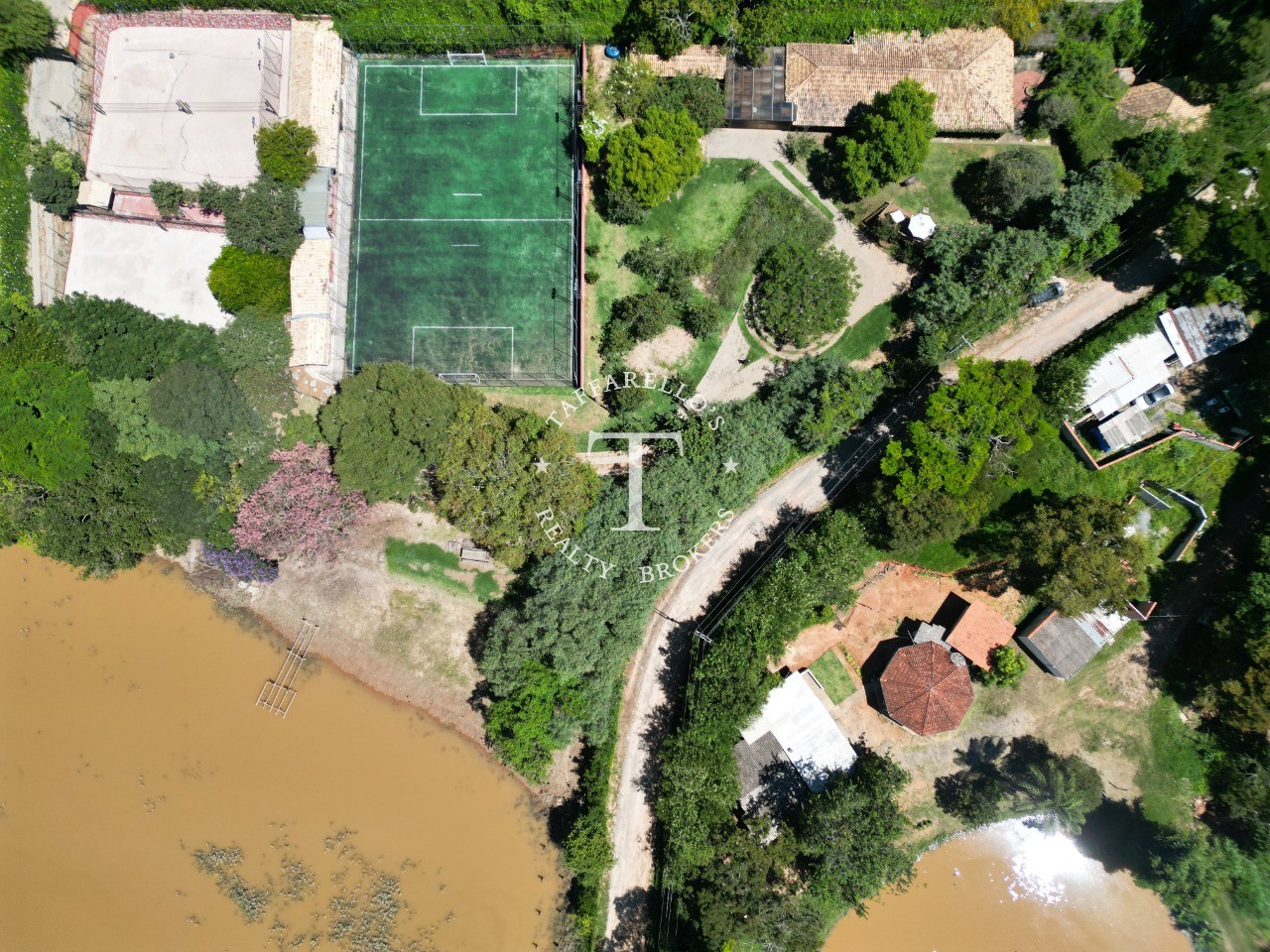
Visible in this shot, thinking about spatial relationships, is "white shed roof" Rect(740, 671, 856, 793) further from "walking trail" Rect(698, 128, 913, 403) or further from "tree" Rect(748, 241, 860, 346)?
"tree" Rect(748, 241, 860, 346)

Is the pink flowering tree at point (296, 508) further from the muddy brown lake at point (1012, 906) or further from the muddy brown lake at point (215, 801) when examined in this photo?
the muddy brown lake at point (1012, 906)

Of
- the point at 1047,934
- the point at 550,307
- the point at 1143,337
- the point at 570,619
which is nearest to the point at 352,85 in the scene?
the point at 550,307

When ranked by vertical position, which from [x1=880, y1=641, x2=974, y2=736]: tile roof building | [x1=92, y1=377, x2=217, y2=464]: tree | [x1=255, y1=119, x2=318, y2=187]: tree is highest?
[x1=255, y1=119, x2=318, y2=187]: tree

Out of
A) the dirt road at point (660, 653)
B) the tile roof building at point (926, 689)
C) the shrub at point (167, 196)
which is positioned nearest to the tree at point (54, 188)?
the shrub at point (167, 196)

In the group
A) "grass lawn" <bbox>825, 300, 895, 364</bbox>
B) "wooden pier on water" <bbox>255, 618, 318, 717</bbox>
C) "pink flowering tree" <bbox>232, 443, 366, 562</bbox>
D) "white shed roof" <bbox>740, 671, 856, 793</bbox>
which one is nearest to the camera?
"pink flowering tree" <bbox>232, 443, 366, 562</bbox>

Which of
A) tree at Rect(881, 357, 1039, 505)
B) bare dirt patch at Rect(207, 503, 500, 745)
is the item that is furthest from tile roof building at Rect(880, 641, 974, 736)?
bare dirt patch at Rect(207, 503, 500, 745)

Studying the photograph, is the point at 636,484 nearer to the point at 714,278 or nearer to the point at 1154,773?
the point at 714,278
